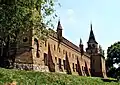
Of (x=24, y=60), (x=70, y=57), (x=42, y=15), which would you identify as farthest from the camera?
(x=70, y=57)

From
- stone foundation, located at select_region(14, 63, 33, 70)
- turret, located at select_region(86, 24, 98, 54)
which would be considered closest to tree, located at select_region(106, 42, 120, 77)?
turret, located at select_region(86, 24, 98, 54)

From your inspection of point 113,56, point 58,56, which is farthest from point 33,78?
point 113,56

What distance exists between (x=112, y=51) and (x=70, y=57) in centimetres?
2556

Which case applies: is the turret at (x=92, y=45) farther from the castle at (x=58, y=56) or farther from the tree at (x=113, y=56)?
the tree at (x=113, y=56)

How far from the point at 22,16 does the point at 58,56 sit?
86.8 feet

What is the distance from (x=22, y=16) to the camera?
25656 mm

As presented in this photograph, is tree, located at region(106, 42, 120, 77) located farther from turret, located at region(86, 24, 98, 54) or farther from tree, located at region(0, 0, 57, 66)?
tree, located at region(0, 0, 57, 66)

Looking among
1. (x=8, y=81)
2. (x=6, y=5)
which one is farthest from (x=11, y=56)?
(x=8, y=81)

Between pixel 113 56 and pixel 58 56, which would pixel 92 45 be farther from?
pixel 58 56

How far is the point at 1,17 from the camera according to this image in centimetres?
2509

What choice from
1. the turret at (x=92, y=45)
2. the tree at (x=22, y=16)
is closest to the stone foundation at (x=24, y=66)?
the tree at (x=22, y=16)

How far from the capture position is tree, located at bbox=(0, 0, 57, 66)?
81.9ft

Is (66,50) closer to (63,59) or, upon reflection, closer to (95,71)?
(63,59)

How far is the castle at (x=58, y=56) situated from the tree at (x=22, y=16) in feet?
23.2
